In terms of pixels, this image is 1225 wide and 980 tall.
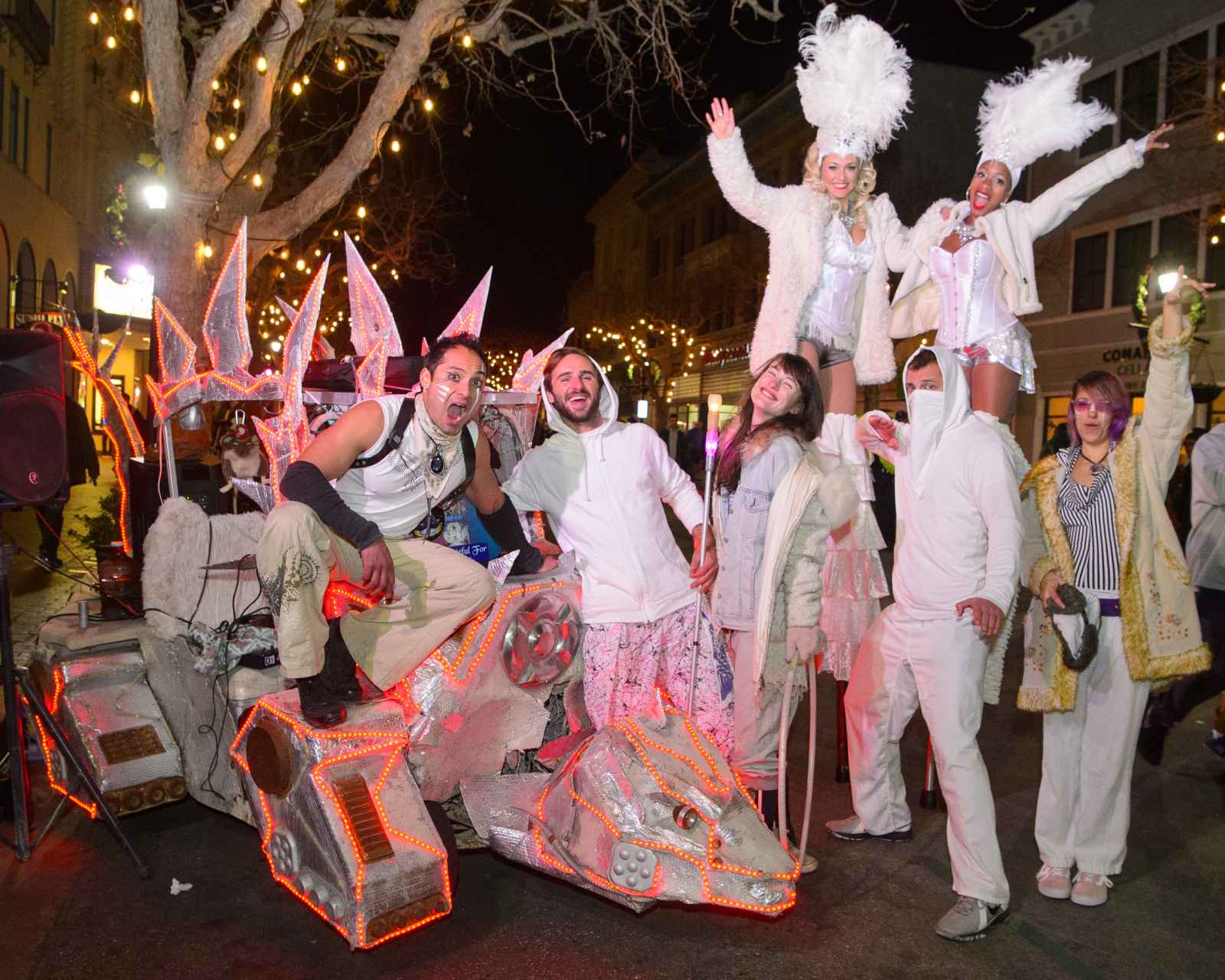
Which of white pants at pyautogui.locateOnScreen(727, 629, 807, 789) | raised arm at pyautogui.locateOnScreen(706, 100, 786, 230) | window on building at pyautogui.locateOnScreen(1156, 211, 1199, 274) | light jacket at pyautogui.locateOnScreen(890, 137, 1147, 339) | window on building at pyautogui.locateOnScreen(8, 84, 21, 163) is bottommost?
white pants at pyautogui.locateOnScreen(727, 629, 807, 789)

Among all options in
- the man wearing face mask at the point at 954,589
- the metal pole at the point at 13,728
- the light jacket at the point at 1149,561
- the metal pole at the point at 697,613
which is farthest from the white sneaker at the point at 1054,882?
the metal pole at the point at 13,728

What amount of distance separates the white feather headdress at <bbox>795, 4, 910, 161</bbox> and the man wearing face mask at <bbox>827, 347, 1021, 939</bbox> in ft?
4.41

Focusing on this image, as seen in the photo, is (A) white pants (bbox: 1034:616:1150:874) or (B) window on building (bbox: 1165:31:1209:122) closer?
(A) white pants (bbox: 1034:616:1150:874)

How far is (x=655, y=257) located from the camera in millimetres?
45031

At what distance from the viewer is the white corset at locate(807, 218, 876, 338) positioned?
4.78m

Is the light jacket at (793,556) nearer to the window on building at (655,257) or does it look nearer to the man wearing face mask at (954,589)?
the man wearing face mask at (954,589)

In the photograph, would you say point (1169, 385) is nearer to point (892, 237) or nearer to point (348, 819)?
point (892, 237)

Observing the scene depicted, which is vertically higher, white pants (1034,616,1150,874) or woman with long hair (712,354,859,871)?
woman with long hair (712,354,859,871)

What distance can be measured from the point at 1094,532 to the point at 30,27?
24591 millimetres

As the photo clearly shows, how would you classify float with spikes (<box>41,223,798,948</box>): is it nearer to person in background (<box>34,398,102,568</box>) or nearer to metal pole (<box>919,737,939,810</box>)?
metal pole (<box>919,737,939,810</box>)

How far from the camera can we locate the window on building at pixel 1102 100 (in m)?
21.1

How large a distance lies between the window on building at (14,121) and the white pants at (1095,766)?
23.7 m

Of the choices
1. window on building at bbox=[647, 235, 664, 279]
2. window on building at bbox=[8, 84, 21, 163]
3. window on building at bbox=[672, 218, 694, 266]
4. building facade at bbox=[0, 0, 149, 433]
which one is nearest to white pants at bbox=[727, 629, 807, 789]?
building facade at bbox=[0, 0, 149, 433]

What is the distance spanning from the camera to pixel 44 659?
458 centimetres
